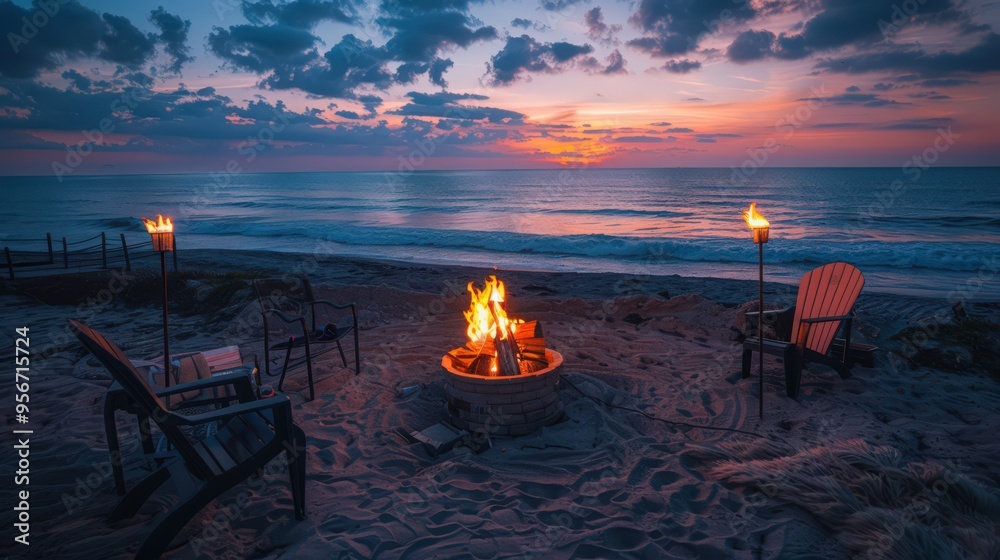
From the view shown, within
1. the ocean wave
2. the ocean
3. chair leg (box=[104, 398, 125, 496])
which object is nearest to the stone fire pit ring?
chair leg (box=[104, 398, 125, 496])

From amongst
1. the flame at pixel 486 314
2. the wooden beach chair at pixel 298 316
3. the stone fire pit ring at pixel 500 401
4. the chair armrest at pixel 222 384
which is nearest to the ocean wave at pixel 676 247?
the wooden beach chair at pixel 298 316

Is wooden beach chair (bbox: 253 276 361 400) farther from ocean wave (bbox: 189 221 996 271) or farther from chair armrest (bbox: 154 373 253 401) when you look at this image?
ocean wave (bbox: 189 221 996 271)

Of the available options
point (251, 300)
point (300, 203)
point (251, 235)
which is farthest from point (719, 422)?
point (300, 203)

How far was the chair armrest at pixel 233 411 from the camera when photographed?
7.79 ft

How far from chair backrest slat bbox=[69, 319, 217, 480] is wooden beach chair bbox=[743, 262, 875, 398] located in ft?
14.1

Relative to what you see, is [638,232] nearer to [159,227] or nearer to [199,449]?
[159,227]

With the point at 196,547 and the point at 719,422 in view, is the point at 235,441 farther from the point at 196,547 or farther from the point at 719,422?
the point at 719,422

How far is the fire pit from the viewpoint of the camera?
3768 millimetres

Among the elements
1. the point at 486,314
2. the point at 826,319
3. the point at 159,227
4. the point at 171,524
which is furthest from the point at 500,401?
the point at 826,319

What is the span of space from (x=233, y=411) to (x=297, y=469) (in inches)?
18.5

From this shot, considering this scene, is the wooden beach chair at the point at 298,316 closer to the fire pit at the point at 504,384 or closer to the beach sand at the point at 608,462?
the beach sand at the point at 608,462

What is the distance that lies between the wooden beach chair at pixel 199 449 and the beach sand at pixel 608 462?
17cm

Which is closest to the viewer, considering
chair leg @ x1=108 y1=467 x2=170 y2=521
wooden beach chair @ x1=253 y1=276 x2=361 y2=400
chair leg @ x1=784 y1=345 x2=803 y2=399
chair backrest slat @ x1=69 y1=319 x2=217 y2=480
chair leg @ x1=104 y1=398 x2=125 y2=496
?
chair backrest slat @ x1=69 y1=319 x2=217 y2=480

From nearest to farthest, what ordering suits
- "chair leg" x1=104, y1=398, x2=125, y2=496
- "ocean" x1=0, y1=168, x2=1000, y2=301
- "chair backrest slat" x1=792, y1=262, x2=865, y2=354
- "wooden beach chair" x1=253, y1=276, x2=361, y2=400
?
1. "chair leg" x1=104, y1=398, x2=125, y2=496
2. "chair backrest slat" x1=792, y1=262, x2=865, y2=354
3. "wooden beach chair" x1=253, y1=276, x2=361, y2=400
4. "ocean" x1=0, y1=168, x2=1000, y2=301
